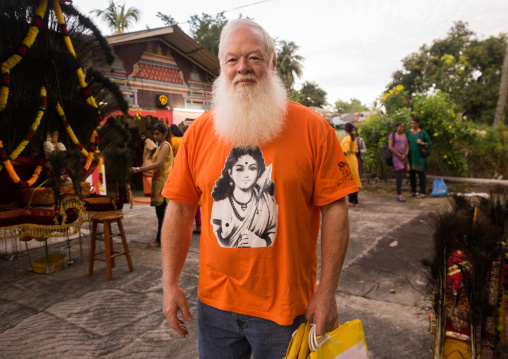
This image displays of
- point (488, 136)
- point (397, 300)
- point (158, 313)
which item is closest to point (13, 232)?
point (158, 313)

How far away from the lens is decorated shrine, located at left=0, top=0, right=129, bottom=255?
3840 mm

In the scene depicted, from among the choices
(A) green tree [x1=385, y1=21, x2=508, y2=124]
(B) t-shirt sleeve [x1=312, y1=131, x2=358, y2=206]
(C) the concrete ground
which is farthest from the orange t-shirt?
(A) green tree [x1=385, y1=21, x2=508, y2=124]

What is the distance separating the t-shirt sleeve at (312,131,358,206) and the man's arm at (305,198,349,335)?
0.14 ft

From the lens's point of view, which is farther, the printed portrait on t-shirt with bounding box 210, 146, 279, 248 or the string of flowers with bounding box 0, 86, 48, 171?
the string of flowers with bounding box 0, 86, 48, 171

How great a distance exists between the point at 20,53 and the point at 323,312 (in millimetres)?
4270

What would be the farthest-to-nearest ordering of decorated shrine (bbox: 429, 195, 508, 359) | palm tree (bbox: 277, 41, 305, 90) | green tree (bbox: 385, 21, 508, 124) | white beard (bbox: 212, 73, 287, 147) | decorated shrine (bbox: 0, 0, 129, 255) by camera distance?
palm tree (bbox: 277, 41, 305, 90) → green tree (bbox: 385, 21, 508, 124) → decorated shrine (bbox: 0, 0, 129, 255) → decorated shrine (bbox: 429, 195, 508, 359) → white beard (bbox: 212, 73, 287, 147)

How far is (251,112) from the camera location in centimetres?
147

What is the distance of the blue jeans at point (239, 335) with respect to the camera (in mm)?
1334

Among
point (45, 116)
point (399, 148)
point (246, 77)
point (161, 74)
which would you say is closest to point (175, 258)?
point (246, 77)

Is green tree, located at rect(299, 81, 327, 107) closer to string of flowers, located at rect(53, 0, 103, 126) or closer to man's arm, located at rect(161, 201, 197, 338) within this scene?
string of flowers, located at rect(53, 0, 103, 126)

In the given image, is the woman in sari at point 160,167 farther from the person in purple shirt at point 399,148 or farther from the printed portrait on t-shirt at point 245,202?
the person in purple shirt at point 399,148

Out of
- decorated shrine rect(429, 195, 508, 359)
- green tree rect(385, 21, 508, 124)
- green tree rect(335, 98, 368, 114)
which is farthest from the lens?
green tree rect(335, 98, 368, 114)

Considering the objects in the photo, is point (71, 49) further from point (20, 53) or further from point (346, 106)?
point (346, 106)

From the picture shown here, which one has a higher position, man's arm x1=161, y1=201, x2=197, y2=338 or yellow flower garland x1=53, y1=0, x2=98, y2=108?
yellow flower garland x1=53, y1=0, x2=98, y2=108
